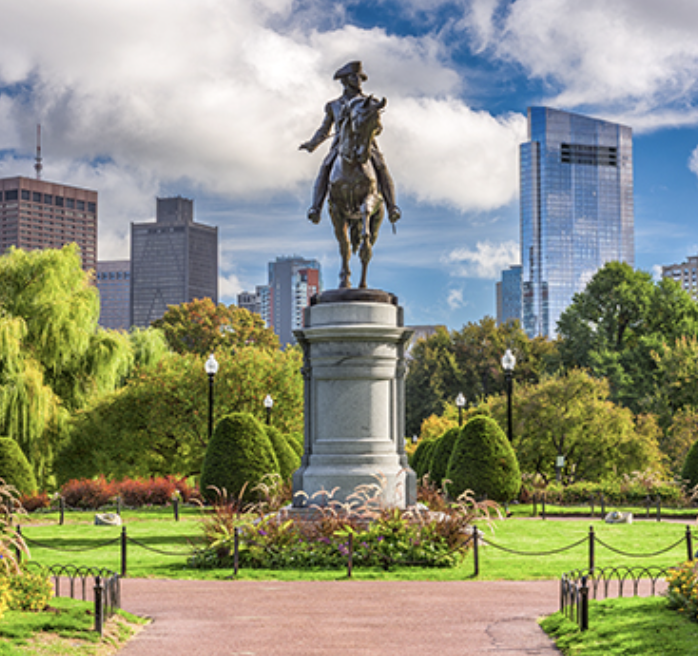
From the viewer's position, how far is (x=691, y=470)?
101 ft

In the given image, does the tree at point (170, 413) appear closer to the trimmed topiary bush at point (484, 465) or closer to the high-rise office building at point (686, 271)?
the trimmed topiary bush at point (484, 465)

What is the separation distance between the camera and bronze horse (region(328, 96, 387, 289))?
18469 millimetres

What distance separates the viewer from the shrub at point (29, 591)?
33.3 feet

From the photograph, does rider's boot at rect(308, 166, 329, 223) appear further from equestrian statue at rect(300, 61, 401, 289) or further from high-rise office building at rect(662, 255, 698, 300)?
high-rise office building at rect(662, 255, 698, 300)

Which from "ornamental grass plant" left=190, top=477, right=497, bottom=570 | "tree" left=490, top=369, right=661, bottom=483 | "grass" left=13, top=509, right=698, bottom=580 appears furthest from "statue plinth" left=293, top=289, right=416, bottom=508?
"tree" left=490, top=369, right=661, bottom=483

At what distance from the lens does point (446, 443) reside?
3177 cm

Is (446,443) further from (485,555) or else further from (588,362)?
(588,362)

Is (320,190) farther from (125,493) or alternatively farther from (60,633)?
(125,493)

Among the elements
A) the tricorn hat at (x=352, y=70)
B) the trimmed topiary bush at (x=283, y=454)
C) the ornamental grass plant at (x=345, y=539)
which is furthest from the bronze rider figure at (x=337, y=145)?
the trimmed topiary bush at (x=283, y=454)

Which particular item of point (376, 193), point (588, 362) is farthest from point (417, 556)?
point (588, 362)

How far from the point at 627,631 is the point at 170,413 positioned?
3037 centimetres

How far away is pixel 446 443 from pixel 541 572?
17151 mm

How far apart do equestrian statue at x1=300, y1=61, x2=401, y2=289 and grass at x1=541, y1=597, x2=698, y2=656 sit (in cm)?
959

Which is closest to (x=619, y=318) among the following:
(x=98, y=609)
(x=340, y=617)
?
(x=340, y=617)
